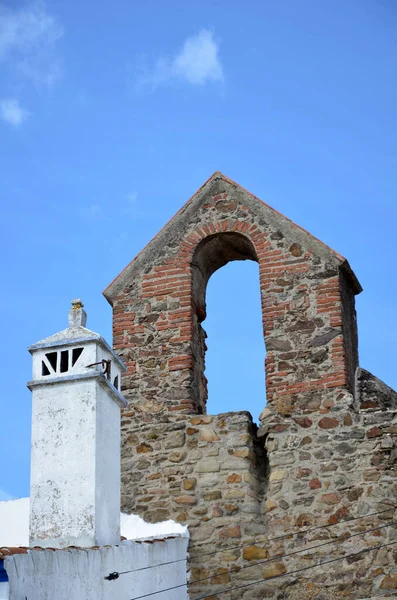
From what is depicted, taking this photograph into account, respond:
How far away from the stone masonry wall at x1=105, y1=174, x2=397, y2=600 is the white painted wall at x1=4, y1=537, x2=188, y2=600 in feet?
1.88

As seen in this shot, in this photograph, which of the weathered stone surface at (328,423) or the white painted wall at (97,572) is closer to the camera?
the white painted wall at (97,572)

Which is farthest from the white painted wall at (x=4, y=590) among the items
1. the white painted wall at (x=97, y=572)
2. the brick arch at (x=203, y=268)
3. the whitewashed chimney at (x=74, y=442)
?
the brick arch at (x=203, y=268)

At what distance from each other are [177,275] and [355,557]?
334cm

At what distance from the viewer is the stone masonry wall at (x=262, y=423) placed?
9609 mm

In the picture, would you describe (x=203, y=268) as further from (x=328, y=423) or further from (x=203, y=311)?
(x=328, y=423)

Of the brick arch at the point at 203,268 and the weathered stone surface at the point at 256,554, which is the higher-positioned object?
the brick arch at the point at 203,268

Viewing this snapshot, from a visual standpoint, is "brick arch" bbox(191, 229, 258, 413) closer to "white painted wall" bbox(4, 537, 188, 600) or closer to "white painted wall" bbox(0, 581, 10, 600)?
"white painted wall" bbox(4, 537, 188, 600)

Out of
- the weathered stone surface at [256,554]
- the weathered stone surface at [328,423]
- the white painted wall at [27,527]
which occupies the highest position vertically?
the weathered stone surface at [328,423]

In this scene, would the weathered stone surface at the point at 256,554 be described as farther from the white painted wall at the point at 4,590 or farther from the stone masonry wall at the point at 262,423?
the white painted wall at the point at 4,590

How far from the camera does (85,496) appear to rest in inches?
307

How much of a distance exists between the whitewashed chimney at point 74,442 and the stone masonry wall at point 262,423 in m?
1.82

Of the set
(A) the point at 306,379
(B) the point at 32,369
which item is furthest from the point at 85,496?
(A) the point at 306,379

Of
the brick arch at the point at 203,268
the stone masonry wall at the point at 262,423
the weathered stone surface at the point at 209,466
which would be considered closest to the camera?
the stone masonry wall at the point at 262,423

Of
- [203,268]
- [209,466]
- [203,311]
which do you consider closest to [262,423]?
[209,466]
